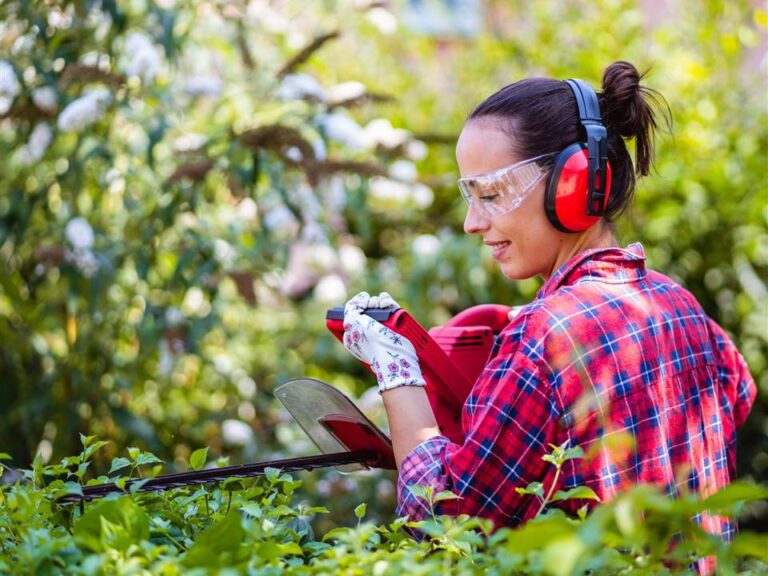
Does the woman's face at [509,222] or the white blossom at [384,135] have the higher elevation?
the white blossom at [384,135]

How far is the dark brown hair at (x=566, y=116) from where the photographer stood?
175cm

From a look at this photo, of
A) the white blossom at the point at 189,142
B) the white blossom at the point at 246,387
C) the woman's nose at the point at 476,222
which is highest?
the white blossom at the point at 189,142

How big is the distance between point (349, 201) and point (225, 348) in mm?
814

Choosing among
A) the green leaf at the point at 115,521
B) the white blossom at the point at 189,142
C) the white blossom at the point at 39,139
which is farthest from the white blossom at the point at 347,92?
the green leaf at the point at 115,521

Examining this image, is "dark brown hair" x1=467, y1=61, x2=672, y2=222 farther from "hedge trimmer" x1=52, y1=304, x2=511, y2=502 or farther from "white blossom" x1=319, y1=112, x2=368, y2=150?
"white blossom" x1=319, y1=112, x2=368, y2=150

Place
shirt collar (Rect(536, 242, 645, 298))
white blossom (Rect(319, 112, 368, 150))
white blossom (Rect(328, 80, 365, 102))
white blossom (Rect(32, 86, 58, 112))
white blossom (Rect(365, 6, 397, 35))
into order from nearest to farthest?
shirt collar (Rect(536, 242, 645, 298)), white blossom (Rect(32, 86, 58, 112)), white blossom (Rect(319, 112, 368, 150)), white blossom (Rect(328, 80, 365, 102)), white blossom (Rect(365, 6, 397, 35))

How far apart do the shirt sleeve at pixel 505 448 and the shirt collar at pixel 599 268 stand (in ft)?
0.65

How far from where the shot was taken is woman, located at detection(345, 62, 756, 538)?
1.51 meters

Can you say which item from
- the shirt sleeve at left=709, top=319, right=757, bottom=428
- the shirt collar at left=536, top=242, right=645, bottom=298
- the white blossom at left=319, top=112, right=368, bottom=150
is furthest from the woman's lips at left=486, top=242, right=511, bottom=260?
the white blossom at left=319, top=112, right=368, bottom=150

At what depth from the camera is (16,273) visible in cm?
362

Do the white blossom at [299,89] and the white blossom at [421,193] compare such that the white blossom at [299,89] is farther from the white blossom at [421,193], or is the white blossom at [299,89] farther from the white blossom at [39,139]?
the white blossom at [421,193]

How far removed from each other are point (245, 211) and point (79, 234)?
37.4 inches

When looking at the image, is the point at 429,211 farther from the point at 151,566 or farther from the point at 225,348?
the point at 151,566

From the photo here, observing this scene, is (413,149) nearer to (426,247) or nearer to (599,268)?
(426,247)
